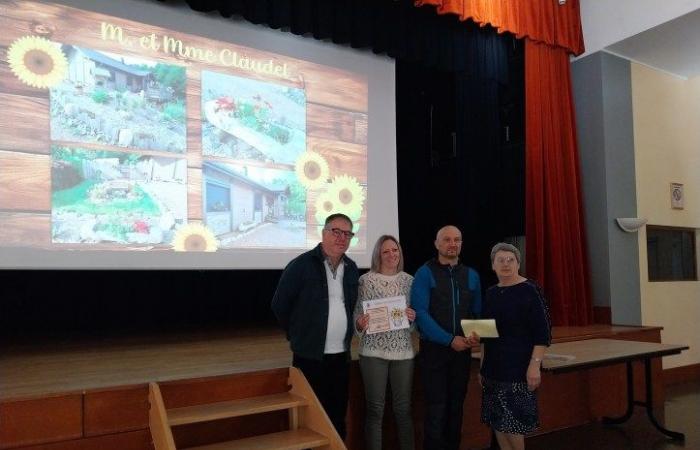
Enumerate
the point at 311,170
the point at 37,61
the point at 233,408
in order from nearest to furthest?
the point at 233,408 → the point at 37,61 → the point at 311,170

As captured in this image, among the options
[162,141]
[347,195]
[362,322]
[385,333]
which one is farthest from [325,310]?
[347,195]

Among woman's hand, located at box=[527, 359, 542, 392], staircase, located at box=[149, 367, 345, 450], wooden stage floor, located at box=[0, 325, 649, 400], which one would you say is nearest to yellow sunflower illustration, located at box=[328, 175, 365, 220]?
wooden stage floor, located at box=[0, 325, 649, 400]

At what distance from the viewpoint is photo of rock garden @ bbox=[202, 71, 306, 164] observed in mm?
3711

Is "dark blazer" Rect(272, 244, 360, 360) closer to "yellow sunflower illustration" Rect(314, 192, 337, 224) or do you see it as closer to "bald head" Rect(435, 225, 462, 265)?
"bald head" Rect(435, 225, 462, 265)

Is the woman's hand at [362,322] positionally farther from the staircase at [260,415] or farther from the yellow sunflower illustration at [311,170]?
the yellow sunflower illustration at [311,170]

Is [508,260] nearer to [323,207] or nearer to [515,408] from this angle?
[515,408]

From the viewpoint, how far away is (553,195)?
5.01m

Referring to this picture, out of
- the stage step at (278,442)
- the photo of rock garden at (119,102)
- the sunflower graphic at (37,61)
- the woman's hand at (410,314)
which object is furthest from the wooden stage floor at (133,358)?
the sunflower graphic at (37,61)

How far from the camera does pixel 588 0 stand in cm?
528

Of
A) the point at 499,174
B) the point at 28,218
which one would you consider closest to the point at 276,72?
the point at 28,218

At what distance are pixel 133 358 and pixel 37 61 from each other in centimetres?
180

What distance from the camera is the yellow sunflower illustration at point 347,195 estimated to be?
13.8ft

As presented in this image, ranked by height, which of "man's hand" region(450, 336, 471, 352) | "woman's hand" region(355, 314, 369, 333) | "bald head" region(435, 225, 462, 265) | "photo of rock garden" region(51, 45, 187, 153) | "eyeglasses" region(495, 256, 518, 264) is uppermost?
"photo of rock garden" region(51, 45, 187, 153)

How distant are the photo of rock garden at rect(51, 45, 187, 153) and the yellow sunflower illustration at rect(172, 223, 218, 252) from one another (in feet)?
1.73
